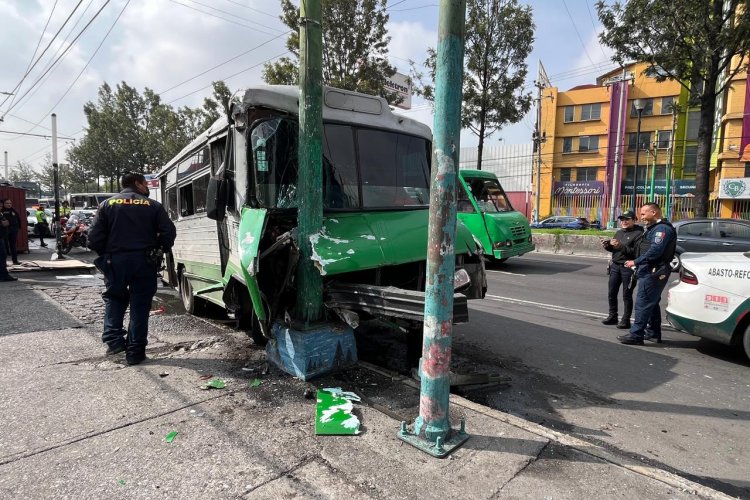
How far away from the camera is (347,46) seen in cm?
1634

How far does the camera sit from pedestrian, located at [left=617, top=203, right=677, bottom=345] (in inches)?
221

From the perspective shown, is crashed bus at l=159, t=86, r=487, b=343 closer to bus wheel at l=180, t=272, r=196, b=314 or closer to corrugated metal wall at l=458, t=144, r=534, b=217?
bus wheel at l=180, t=272, r=196, b=314

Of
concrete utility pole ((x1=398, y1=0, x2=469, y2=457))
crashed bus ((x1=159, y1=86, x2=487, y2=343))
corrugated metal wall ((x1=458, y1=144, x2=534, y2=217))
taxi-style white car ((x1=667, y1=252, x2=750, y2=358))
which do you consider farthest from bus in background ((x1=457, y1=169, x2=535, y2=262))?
corrugated metal wall ((x1=458, y1=144, x2=534, y2=217))

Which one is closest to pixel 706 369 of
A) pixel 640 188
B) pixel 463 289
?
pixel 463 289

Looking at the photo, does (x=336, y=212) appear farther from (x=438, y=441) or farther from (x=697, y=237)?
(x=697, y=237)

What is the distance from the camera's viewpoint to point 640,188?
38062 mm

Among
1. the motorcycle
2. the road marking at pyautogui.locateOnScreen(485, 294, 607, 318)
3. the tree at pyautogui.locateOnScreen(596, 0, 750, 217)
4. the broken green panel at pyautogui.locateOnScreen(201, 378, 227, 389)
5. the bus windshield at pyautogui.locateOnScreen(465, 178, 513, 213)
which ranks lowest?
the road marking at pyautogui.locateOnScreen(485, 294, 607, 318)

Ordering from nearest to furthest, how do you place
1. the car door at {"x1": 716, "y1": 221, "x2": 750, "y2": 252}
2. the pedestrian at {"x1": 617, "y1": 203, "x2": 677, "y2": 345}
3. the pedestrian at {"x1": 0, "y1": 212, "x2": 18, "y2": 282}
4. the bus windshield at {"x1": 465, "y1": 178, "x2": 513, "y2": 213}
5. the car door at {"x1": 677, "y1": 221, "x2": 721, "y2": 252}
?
the pedestrian at {"x1": 617, "y1": 203, "x2": 677, "y2": 345}, the pedestrian at {"x1": 0, "y1": 212, "x2": 18, "y2": 282}, the car door at {"x1": 716, "y1": 221, "x2": 750, "y2": 252}, the car door at {"x1": 677, "y1": 221, "x2": 721, "y2": 252}, the bus windshield at {"x1": 465, "y1": 178, "x2": 513, "y2": 213}

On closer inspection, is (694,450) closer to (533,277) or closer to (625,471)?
(625,471)

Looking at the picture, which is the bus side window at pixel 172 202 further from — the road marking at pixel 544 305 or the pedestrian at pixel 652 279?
the pedestrian at pixel 652 279

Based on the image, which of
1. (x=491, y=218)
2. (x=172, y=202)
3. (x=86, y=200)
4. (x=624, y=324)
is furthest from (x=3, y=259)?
(x=86, y=200)

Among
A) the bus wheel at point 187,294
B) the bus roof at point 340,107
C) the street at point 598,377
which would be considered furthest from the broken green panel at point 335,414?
the bus wheel at point 187,294

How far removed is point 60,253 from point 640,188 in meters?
41.7

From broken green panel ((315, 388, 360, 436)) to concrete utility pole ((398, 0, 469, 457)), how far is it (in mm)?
419
